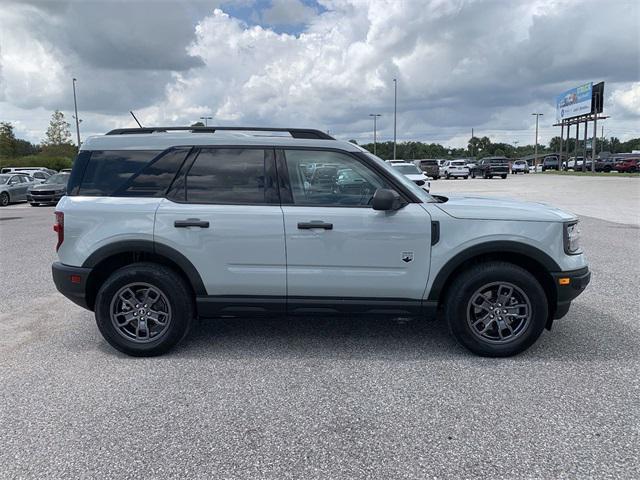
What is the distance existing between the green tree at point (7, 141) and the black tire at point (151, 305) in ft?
208

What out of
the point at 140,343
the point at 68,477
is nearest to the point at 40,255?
the point at 140,343

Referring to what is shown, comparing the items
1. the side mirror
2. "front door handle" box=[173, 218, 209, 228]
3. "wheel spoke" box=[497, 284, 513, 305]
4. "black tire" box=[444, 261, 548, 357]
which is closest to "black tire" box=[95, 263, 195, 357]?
"front door handle" box=[173, 218, 209, 228]

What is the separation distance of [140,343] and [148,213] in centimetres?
110

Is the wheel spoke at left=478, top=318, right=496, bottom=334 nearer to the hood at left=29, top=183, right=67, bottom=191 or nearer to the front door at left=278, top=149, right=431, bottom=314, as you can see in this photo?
the front door at left=278, top=149, right=431, bottom=314

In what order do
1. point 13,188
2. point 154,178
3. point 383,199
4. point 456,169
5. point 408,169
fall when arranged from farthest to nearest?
point 456,169 < point 13,188 < point 408,169 < point 154,178 < point 383,199

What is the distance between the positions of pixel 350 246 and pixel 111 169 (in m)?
2.12

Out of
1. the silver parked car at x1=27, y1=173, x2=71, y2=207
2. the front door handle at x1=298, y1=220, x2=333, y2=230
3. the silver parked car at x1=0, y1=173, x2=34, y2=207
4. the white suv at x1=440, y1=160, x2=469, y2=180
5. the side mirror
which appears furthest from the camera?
the white suv at x1=440, y1=160, x2=469, y2=180

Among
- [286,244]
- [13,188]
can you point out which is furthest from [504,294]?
[13,188]

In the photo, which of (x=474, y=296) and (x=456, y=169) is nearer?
(x=474, y=296)

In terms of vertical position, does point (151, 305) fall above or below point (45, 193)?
below

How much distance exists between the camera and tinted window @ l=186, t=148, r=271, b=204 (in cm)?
405

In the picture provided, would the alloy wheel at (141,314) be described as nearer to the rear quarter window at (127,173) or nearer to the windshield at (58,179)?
the rear quarter window at (127,173)

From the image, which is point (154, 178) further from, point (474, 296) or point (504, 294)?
point (504, 294)

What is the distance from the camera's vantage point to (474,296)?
3.94 m
